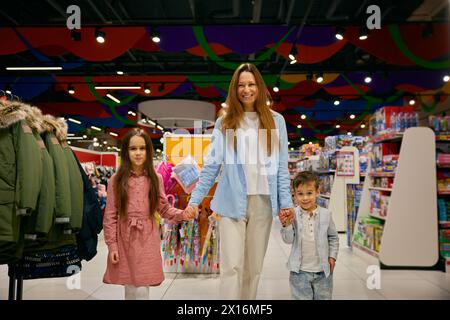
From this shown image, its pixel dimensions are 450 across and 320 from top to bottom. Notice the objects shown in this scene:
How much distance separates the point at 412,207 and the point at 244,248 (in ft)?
9.62

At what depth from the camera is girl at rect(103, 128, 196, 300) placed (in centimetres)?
233

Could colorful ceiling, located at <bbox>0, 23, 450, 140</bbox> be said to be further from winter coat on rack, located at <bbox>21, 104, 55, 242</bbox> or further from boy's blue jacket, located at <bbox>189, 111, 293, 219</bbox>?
boy's blue jacket, located at <bbox>189, 111, 293, 219</bbox>

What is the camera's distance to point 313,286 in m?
2.36

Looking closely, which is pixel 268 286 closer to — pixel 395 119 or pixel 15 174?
pixel 15 174

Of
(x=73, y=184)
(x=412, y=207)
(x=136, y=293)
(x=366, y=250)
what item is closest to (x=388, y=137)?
(x=412, y=207)

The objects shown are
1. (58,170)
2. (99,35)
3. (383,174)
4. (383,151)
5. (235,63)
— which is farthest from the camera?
(235,63)

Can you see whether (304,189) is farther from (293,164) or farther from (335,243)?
(293,164)

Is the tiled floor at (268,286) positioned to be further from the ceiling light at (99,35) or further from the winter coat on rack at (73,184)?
the ceiling light at (99,35)

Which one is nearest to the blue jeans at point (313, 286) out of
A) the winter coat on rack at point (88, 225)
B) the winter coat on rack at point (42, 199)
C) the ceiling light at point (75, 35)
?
the winter coat on rack at point (88, 225)

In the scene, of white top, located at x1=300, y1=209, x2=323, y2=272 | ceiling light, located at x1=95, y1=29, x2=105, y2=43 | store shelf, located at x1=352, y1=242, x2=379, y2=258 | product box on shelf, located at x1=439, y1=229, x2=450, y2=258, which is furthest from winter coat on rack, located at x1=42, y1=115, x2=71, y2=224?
Answer: product box on shelf, located at x1=439, y1=229, x2=450, y2=258

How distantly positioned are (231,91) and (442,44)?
4.40m

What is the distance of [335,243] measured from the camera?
2.36 meters

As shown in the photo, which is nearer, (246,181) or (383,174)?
(246,181)
